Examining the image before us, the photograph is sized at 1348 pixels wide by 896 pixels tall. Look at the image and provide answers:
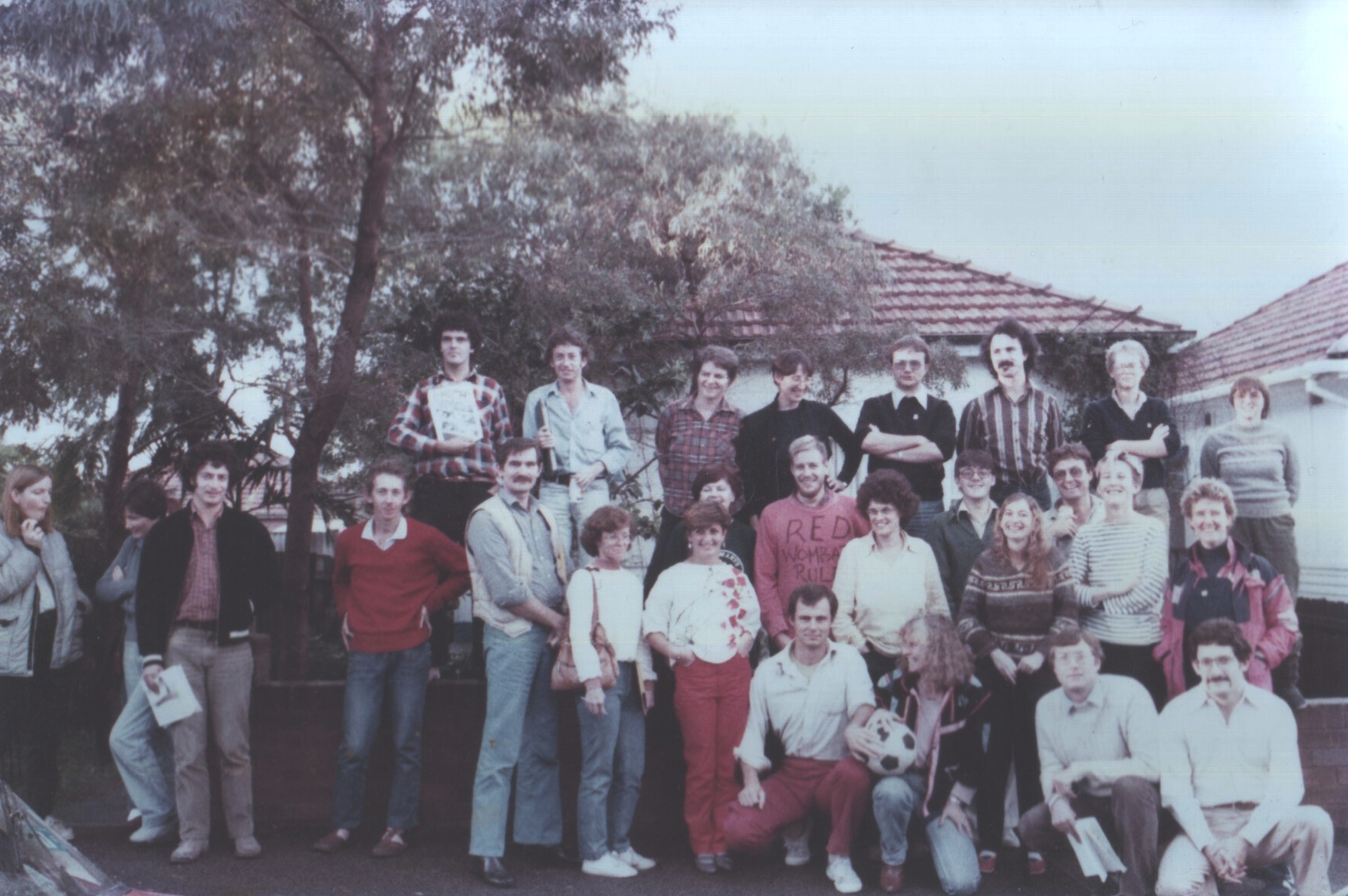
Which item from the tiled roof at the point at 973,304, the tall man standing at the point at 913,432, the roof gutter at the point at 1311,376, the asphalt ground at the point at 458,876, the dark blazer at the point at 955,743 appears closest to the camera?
the asphalt ground at the point at 458,876

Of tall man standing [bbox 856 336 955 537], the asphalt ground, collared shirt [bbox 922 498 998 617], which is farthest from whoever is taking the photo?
tall man standing [bbox 856 336 955 537]

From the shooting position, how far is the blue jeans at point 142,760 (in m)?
4.55

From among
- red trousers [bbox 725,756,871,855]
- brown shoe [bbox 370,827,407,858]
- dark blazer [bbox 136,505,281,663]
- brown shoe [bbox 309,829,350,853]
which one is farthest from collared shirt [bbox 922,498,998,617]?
dark blazer [bbox 136,505,281,663]

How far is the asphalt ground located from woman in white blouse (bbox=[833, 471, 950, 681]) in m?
0.86

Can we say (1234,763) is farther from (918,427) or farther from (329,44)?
(329,44)

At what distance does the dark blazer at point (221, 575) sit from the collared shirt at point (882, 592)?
2425mm

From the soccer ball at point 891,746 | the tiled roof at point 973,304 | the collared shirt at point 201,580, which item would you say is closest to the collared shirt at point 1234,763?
the soccer ball at point 891,746

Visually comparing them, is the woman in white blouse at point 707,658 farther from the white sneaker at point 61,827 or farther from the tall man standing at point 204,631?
the white sneaker at point 61,827

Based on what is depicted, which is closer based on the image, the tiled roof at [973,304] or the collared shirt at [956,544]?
the collared shirt at [956,544]

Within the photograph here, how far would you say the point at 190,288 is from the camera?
638 cm

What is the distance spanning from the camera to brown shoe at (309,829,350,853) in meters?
4.54

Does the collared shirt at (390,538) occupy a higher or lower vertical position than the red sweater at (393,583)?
higher

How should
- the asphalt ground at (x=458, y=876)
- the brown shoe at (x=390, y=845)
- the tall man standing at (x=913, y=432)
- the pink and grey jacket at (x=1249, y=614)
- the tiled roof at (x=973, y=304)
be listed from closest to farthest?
the asphalt ground at (x=458, y=876)
the pink and grey jacket at (x=1249, y=614)
the brown shoe at (x=390, y=845)
the tall man standing at (x=913, y=432)
the tiled roof at (x=973, y=304)

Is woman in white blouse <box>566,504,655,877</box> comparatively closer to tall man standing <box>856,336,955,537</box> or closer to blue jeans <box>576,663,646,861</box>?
blue jeans <box>576,663,646,861</box>
